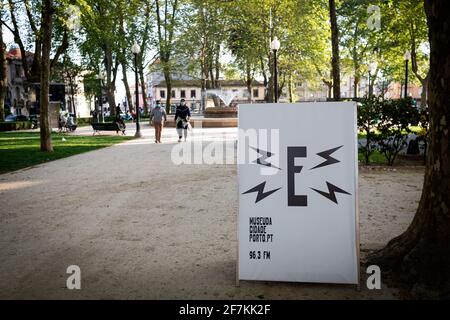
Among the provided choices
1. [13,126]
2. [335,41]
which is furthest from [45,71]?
[13,126]

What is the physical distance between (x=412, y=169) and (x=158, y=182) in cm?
612

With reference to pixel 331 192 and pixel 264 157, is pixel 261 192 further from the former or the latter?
pixel 331 192

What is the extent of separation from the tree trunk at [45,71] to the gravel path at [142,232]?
489cm

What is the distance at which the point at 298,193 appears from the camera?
3314 mm

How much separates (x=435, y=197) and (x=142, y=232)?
3.39 meters

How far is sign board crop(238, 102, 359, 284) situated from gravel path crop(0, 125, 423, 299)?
0.23 meters

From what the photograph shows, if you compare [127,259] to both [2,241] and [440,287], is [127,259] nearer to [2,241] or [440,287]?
[2,241]

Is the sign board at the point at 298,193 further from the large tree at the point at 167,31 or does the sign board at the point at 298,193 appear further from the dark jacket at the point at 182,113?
the large tree at the point at 167,31

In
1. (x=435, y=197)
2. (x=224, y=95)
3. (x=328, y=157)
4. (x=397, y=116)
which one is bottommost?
(x=435, y=197)

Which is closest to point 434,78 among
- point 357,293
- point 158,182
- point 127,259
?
point 357,293

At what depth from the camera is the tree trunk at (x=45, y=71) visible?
13750 millimetres

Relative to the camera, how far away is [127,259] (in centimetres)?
413

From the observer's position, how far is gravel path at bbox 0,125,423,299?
→ 11.2ft

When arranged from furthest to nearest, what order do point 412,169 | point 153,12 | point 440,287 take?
point 153,12, point 412,169, point 440,287
